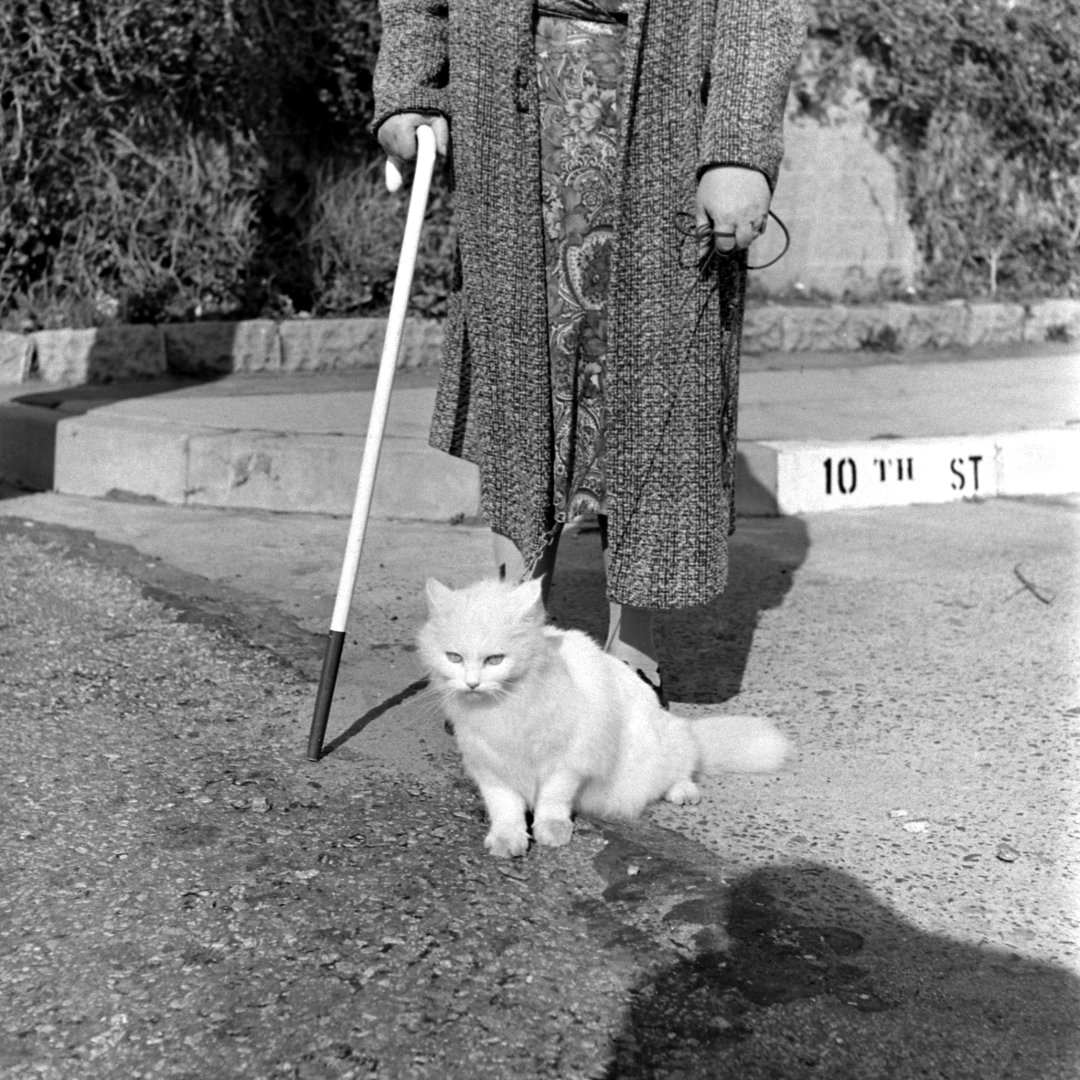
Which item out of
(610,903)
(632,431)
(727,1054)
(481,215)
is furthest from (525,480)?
(727,1054)

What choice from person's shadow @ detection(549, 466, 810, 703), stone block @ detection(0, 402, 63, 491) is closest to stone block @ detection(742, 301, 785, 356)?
person's shadow @ detection(549, 466, 810, 703)

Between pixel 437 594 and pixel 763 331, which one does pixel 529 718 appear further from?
pixel 763 331

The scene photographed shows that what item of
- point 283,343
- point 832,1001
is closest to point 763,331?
point 283,343

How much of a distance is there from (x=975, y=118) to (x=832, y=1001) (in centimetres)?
902

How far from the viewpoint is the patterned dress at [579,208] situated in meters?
2.90

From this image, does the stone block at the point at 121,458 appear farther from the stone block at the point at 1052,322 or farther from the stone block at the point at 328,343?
the stone block at the point at 1052,322

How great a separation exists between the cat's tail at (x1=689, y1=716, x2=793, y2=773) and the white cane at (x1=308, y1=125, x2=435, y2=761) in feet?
2.32

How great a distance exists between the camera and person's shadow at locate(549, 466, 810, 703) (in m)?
3.68

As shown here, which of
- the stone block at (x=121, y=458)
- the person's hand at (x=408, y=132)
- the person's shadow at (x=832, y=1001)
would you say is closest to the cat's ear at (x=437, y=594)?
the person's shadow at (x=832, y=1001)

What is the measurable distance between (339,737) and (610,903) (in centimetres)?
90

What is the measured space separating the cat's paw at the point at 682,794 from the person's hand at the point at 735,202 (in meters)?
0.97

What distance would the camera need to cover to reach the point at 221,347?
7.38 m

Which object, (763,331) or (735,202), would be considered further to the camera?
(763,331)

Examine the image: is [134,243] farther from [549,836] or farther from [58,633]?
[549,836]
